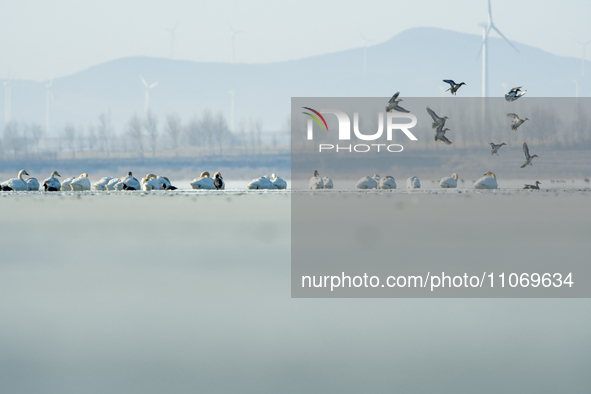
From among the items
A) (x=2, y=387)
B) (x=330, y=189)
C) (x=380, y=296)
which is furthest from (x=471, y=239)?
(x=330, y=189)

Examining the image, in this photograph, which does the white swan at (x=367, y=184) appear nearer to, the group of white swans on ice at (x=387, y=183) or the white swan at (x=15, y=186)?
the group of white swans on ice at (x=387, y=183)

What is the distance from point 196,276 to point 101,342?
731cm

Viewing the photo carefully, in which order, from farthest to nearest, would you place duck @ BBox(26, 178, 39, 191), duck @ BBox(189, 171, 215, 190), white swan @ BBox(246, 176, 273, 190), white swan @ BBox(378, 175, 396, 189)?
1. white swan @ BBox(246, 176, 273, 190)
2. white swan @ BBox(378, 175, 396, 189)
3. duck @ BBox(189, 171, 215, 190)
4. duck @ BBox(26, 178, 39, 191)

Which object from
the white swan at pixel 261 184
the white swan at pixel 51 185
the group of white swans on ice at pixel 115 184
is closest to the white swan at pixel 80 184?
the group of white swans on ice at pixel 115 184

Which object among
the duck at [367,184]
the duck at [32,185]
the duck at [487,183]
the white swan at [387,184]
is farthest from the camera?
the white swan at [387,184]

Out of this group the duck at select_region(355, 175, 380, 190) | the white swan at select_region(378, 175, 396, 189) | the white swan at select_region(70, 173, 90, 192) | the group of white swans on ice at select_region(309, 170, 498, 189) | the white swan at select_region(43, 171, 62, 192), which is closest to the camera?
the white swan at select_region(43, 171, 62, 192)

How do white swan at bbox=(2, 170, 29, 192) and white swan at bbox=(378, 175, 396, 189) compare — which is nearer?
white swan at bbox=(2, 170, 29, 192)

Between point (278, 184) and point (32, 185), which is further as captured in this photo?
point (278, 184)

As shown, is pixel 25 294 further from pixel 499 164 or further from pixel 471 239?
pixel 499 164

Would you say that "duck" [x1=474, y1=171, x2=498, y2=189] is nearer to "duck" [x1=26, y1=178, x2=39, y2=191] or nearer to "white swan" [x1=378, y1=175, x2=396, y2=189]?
"white swan" [x1=378, y1=175, x2=396, y2=189]

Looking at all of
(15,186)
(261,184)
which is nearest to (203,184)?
(261,184)

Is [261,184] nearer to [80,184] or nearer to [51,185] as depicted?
[80,184]

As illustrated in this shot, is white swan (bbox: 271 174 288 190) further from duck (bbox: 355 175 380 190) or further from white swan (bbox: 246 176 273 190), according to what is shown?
duck (bbox: 355 175 380 190)

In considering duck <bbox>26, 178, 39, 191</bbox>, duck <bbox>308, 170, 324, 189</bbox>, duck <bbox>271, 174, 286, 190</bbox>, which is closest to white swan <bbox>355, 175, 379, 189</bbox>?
duck <bbox>308, 170, 324, 189</bbox>
